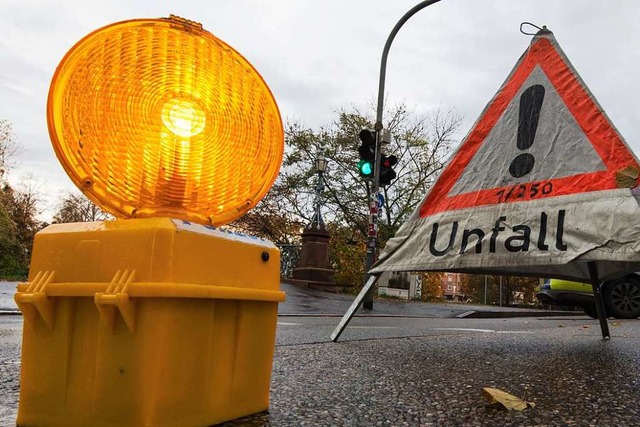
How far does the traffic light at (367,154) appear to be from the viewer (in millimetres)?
9922

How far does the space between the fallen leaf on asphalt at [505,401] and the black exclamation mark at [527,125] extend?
5.50 feet

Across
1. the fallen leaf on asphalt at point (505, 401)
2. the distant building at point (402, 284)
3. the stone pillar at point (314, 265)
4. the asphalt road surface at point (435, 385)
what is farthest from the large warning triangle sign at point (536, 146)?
the distant building at point (402, 284)

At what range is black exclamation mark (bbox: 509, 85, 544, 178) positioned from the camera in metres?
3.07

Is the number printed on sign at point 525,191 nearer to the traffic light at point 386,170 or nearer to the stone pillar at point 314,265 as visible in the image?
the traffic light at point 386,170

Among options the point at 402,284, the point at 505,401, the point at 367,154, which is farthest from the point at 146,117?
the point at 402,284

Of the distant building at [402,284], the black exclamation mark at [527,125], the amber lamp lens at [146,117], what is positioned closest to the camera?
the amber lamp lens at [146,117]

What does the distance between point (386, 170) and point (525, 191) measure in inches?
282

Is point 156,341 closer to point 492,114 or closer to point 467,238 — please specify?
point 467,238

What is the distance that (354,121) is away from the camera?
79.0ft

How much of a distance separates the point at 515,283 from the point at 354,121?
85.9 feet

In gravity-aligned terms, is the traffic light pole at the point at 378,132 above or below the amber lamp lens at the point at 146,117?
above

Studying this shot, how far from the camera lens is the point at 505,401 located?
1.62 m

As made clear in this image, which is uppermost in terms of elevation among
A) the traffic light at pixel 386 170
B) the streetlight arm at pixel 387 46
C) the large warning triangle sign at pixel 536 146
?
the streetlight arm at pixel 387 46

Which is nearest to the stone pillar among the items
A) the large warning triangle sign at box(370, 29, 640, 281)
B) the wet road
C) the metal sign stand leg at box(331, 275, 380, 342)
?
the metal sign stand leg at box(331, 275, 380, 342)
